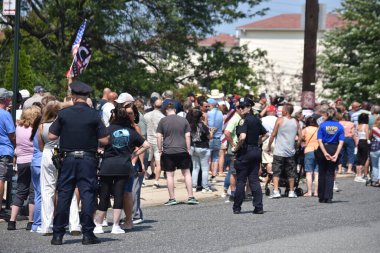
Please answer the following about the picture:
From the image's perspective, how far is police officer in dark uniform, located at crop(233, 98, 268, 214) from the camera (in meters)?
15.2

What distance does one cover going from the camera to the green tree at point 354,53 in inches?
1713

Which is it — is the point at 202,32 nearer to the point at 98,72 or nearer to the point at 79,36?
the point at 98,72

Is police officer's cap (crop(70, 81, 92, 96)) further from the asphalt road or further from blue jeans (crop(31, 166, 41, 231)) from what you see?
the asphalt road

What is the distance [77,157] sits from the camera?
37.6ft

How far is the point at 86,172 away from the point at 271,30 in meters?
73.5

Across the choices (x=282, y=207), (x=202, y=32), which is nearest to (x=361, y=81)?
(x=202, y=32)

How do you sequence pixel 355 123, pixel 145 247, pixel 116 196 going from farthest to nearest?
pixel 355 123 → pixel 116 196 → pixel 145 247

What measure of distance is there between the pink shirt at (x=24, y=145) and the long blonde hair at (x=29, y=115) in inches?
3.1

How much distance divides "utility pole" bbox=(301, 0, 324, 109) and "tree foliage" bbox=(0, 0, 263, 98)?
148 inches

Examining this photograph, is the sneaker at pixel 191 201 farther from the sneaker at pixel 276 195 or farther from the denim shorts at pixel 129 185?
the denim shorts at pixel 129 185

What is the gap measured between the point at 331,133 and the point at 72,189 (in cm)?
731

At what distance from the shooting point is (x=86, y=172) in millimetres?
11469

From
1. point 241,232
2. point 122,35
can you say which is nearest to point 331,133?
point 241,232

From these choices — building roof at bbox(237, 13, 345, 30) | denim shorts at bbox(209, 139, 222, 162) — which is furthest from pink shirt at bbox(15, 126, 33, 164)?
building roof at bbox(237, 13, 345, 30)
